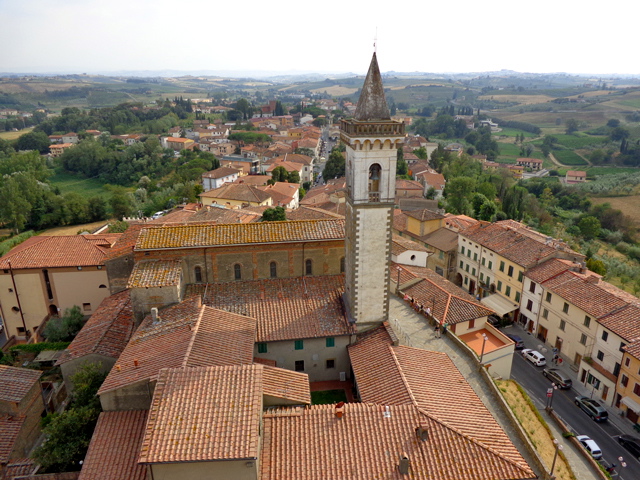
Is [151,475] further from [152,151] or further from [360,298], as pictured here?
[152,151]

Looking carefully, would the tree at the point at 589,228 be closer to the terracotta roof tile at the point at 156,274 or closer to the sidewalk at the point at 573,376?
the sidewalk at the point at 573,376

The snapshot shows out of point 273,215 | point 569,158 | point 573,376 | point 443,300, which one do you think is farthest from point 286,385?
point 569,158

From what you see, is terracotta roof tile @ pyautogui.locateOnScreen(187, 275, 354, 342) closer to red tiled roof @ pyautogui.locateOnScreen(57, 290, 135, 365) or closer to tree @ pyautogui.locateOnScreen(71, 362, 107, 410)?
red tiled roof @ pyautogui.locateOnScreen(57, 290, 135, 365)

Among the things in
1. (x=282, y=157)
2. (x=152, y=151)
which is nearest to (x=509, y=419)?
(x=282, y=157)

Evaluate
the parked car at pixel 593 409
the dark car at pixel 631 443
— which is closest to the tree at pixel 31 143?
the parked car at pixel 593 409

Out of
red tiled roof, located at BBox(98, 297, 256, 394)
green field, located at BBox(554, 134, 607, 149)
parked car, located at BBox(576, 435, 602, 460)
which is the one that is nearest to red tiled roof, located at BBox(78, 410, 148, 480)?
red tiled roof, located at BBox(98, 297, 256, 394)

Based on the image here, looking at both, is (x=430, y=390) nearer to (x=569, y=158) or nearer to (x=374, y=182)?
(x=374, y=182)
